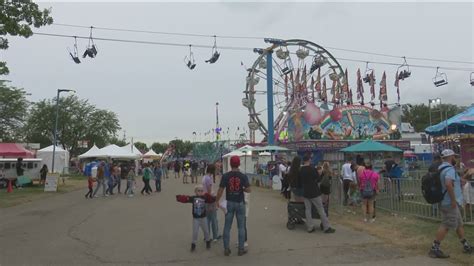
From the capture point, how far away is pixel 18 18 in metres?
13.8

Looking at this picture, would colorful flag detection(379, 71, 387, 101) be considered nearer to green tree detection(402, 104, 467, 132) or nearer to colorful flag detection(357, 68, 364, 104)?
colorful flag detection(357, 68, 364, 104)

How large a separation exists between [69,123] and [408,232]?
51423mm

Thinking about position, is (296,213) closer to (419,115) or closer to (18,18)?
(18,18)

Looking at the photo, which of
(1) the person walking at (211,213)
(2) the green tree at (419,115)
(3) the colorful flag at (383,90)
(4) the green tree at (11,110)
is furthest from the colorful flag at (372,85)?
(2) the green tree at (419,115)

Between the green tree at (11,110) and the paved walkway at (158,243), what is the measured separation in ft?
109

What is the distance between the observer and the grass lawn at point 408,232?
25.6 ft

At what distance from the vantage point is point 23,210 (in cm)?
1532

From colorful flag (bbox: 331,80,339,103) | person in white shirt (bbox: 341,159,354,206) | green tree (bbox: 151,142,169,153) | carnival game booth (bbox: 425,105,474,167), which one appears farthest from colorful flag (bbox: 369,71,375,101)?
green tree (bbox: 151,142,169,153)

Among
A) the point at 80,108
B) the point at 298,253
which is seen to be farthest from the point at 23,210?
the point at 80,108

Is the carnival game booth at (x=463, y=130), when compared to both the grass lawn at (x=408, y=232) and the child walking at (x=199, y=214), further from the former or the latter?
the child walking at (x=199, y=214)

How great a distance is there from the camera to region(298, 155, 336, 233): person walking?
9.84 metres

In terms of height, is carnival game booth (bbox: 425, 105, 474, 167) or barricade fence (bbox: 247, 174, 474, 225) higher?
carnival game booth (bbox: 425, 105, 474, 167)

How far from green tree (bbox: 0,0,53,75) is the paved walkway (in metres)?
5.48

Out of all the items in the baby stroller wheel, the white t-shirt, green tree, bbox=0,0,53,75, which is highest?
green tree, bbox=0,0,53,75
